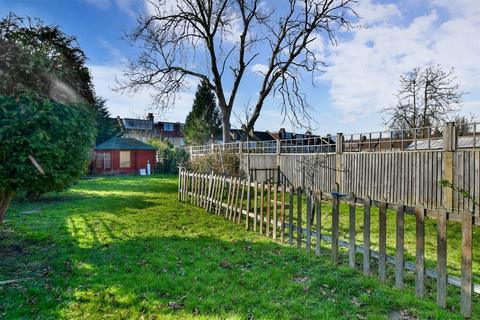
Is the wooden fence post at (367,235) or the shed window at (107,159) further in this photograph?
the shed window at (107,159)

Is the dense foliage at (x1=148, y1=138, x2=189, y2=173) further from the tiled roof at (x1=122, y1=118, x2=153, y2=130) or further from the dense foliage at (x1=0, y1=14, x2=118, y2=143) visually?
the dense foliage at (x1=0, y1=14, x2=118, y2=143)

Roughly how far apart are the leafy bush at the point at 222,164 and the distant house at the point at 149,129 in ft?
88.8

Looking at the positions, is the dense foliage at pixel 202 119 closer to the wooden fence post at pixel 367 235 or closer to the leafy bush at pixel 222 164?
the leafy bush at pixel 222 164

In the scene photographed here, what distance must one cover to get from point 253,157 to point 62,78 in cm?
1023

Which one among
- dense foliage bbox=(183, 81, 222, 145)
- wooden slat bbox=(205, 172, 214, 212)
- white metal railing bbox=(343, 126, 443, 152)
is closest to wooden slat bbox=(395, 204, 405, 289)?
white metal railing bbox=(343, 126, 443, 152)

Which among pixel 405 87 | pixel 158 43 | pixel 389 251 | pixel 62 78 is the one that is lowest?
pixel 389 251

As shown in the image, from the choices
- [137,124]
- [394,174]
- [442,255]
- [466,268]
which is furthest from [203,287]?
[137,124]

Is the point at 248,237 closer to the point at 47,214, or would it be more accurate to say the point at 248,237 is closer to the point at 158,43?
the point at 47,214

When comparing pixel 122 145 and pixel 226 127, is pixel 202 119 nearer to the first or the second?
pixel 122 145

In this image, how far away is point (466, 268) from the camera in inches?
113

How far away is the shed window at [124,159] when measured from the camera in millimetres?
25078

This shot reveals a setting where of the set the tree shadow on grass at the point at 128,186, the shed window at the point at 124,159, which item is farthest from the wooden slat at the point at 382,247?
the shed window at the point at 124,159

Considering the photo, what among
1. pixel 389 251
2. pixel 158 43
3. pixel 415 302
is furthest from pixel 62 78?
pixel 158 43

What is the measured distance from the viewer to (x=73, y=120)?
478 cm
